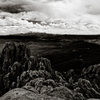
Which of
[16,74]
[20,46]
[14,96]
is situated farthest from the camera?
[20,46]

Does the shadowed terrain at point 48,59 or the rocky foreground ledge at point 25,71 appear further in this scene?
the shadowed terrain at point 48,59

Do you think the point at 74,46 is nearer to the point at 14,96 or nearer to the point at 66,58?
the point at 66,58

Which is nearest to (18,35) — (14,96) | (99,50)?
(99,50)

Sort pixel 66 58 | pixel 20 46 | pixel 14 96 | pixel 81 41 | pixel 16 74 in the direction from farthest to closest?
pixel 66 58 < pixel 81 41 < pixel 20 46 < pixel 16 74 < pixel 14 96

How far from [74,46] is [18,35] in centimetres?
1137

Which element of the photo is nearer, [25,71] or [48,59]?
[25,71]

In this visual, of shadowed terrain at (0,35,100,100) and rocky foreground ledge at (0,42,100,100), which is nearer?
rocky foreground ledge at (0,42,100,100)

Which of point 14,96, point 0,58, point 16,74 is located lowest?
point 16,74

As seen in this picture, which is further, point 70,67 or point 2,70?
point 70,67

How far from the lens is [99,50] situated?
35.1 metres

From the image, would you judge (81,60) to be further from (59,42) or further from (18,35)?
(18,35)

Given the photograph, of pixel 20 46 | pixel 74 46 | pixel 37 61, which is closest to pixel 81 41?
pixel 74 46

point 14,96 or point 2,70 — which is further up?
point 14,96

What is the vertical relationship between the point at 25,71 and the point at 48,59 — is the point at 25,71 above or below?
below
